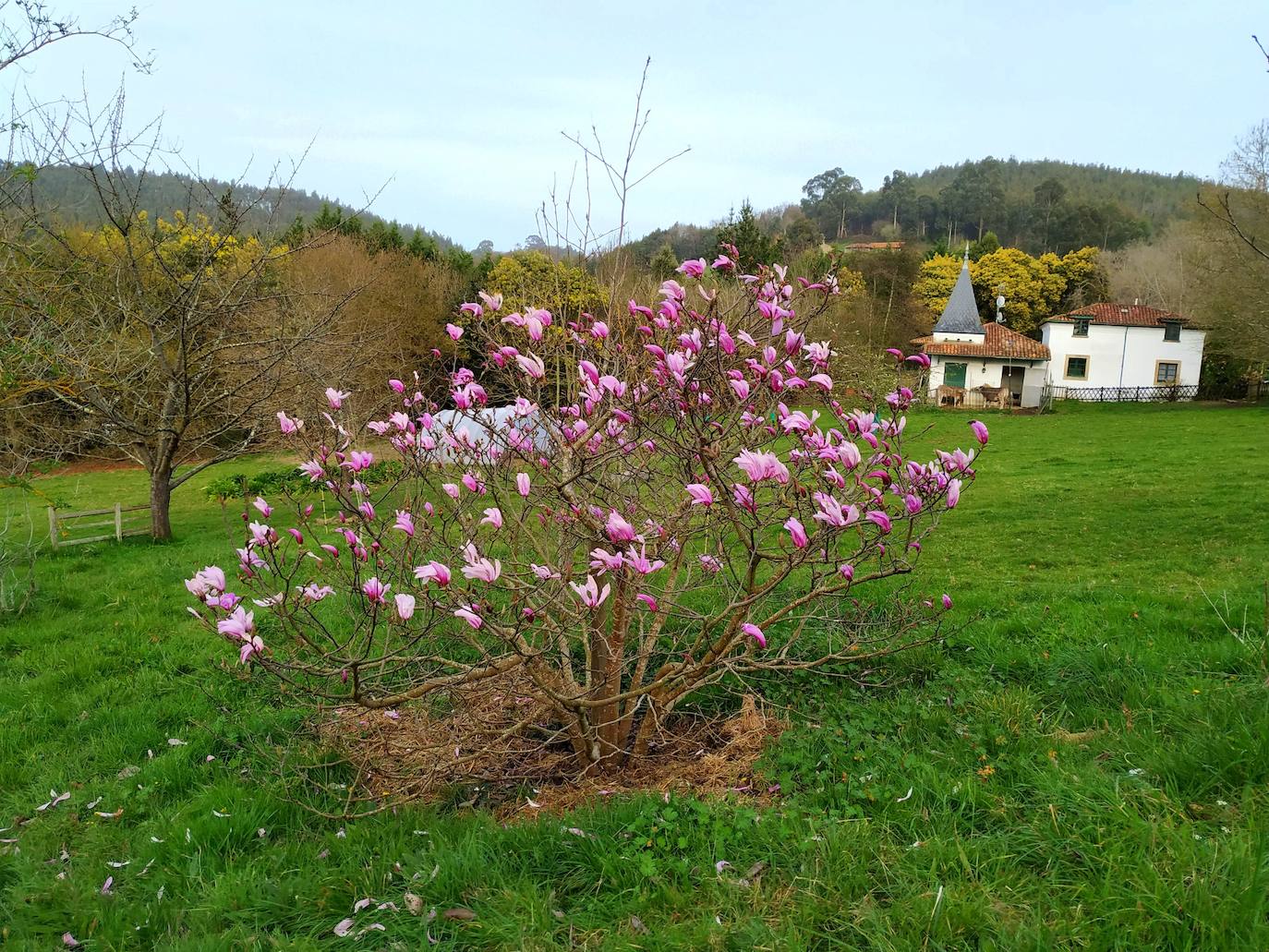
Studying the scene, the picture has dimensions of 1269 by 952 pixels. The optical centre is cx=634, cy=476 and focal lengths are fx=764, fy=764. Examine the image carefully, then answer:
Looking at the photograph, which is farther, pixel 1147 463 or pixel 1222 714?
pixel 1147 463

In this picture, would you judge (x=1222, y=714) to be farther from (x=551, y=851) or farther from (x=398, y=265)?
(x=398, y=265)

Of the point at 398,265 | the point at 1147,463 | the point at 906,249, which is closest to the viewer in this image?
the point at 1147,463

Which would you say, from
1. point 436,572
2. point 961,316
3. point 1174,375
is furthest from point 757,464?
point 1174,375

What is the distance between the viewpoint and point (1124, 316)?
96.7 ft

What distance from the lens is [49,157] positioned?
5.63 metres

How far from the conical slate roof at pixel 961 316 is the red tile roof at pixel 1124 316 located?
289 cm

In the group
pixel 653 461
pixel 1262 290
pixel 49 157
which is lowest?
pixel 653 461

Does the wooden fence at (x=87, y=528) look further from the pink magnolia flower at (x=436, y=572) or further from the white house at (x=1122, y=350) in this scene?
the white house at (x=1122, y=350)

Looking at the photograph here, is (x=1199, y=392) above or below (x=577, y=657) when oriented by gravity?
above

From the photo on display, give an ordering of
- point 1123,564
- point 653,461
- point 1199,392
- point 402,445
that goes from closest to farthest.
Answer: point 402,445
point 653,461
point 1123,564
point 1199,392

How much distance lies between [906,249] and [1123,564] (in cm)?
3595

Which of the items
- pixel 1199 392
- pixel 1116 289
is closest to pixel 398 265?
pixel 1199 392

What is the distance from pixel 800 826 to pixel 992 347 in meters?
30.1

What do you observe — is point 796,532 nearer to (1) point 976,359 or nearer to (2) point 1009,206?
(1) point 976,359
